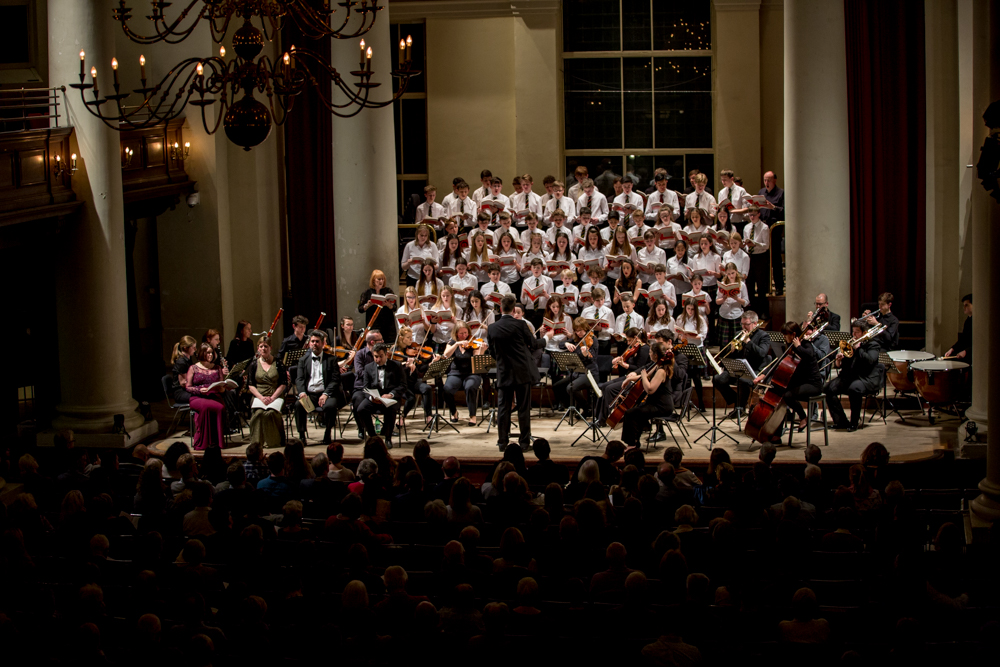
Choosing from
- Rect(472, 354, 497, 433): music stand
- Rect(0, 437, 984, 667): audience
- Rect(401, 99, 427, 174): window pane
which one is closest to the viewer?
Rect(0, 437, 984, 667): audience

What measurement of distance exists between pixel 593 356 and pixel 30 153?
235 inches

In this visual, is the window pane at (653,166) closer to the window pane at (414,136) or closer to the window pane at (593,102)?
the window pane at (593,102)

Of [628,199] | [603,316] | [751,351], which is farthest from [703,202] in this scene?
[751,351]

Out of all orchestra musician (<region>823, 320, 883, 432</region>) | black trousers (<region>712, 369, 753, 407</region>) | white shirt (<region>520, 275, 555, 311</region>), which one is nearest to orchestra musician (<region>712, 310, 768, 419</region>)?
black trousers (<region>712, 369, 753, 407</region>)

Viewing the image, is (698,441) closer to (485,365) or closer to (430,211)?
(485,365)

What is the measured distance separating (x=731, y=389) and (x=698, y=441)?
3.86 ft

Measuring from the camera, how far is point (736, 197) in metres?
14.2

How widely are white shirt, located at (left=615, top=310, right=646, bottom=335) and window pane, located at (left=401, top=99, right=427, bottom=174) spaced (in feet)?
24.4

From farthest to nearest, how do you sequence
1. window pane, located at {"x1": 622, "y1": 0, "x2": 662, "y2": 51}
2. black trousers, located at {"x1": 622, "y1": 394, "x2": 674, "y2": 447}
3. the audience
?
1. window pane, located at {"x1": 622, "y1": 0, "x2": 662, "y2": 51}
2. black trousers, located at {"x1": 622, "y1": 394, "x2": 674, "y2": 447}
3. the audience

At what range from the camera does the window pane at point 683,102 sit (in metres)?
18.3

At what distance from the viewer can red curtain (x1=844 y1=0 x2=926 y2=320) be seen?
14.2 meters

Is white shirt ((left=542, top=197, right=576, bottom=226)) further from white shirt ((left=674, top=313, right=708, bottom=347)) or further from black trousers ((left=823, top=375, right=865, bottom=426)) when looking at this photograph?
black trousers ((left=823, top=375, right=865, bottom=426))

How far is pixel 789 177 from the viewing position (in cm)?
1281

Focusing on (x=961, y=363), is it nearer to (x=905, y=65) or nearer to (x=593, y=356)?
(x=593, y=356)
